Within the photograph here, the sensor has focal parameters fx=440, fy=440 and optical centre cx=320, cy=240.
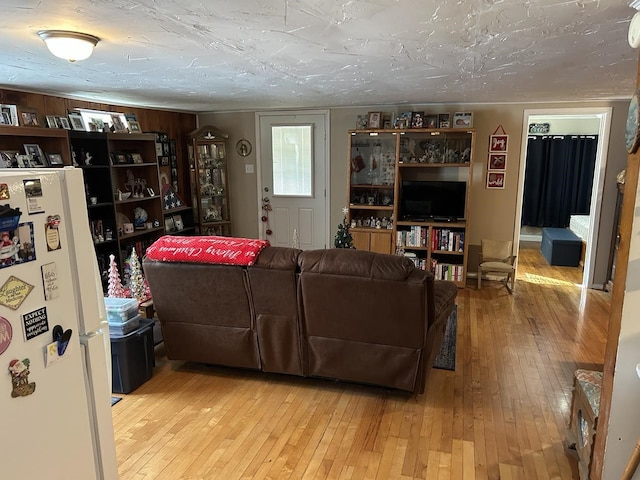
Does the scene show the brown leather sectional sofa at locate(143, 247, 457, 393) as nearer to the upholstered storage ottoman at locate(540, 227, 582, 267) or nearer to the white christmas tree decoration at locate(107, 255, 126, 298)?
the white christmas tree decoration at locate(107, 255, 126, 298)

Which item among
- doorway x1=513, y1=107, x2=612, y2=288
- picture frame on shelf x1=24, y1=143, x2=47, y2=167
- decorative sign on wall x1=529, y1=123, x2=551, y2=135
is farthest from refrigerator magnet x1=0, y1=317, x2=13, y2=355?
decorative sign on wall x1=529, y1=123, x2=551, y2=135

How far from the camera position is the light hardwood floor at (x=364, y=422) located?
2.27 meters

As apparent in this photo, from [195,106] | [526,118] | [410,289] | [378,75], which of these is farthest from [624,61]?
[195,106]

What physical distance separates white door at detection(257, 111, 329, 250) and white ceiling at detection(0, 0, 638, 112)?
1719mm

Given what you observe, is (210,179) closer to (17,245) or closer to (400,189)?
(400,189)

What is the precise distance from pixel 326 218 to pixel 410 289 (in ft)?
11.9

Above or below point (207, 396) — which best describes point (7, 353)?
above

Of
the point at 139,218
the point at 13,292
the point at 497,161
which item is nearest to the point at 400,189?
the point at 497,161

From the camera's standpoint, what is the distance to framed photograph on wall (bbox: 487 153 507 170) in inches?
207

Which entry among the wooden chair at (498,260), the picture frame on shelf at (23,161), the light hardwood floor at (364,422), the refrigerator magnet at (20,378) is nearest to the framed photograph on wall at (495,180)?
the wooden chair at (498,260)

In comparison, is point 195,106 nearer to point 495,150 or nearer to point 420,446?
point 495,150

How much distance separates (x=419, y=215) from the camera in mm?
5332

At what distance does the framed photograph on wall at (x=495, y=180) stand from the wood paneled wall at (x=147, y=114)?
157 inches

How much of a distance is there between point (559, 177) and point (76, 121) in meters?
7.11
